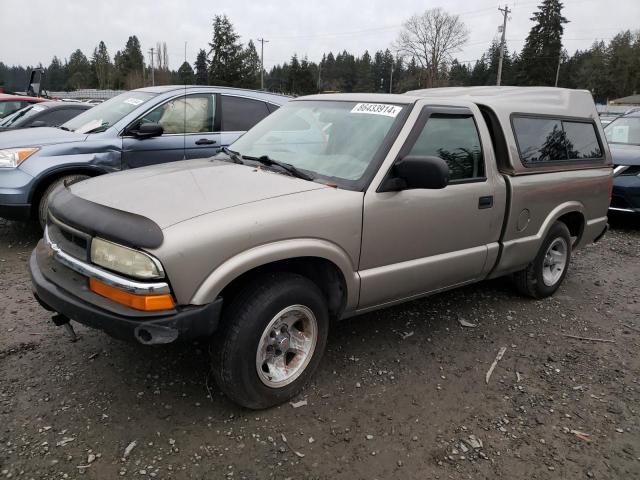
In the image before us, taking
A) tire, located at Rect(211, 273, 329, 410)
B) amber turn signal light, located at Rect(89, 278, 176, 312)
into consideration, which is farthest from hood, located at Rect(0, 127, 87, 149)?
tire, located at Rect(211, 273, 329, 410)

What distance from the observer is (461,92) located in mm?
4379

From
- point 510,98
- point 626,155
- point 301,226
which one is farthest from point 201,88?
point 626,155

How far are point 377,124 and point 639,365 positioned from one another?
2.64 m

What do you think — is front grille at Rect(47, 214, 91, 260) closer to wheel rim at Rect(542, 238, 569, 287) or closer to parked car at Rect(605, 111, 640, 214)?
wheel rim at Rect(542, 238, 569, 287)

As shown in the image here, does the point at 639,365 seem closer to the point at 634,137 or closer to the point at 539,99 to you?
the point at 539,99

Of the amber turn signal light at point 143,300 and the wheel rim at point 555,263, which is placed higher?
the amber turn signal light at point 143,300

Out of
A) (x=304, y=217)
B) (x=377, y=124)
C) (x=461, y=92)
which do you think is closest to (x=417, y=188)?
(x=377, y=124)

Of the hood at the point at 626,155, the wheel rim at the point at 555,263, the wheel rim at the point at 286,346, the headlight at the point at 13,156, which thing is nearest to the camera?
the wheel rim at the point at 286,346

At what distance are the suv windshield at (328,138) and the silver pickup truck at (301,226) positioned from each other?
1 cm

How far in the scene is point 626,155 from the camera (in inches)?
308

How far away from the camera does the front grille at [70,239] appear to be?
8.38 ft

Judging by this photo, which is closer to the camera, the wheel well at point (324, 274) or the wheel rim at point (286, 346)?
the wheel rim at point (286, 346)

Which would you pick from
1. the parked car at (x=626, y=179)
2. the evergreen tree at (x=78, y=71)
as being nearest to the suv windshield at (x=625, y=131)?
the parked car at (x=626, y=179)

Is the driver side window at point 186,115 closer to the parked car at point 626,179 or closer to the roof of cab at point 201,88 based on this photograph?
the roof of cab at point 201,88
